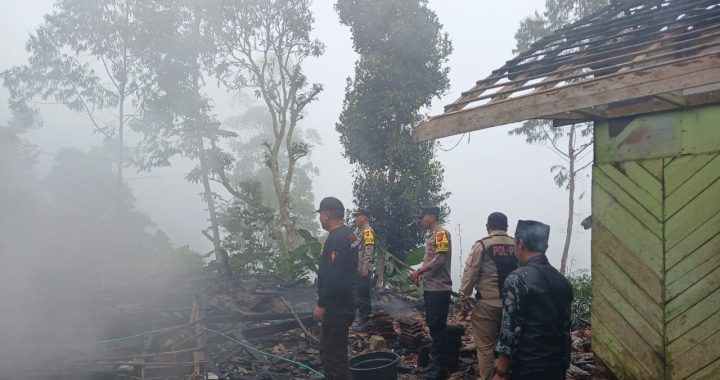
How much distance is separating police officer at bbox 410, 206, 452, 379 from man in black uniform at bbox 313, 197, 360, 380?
1.52 metres

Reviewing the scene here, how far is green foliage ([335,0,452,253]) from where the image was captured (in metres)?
14.8

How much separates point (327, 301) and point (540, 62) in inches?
150

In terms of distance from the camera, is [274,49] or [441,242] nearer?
[441,242]

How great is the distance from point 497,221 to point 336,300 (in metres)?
2.02

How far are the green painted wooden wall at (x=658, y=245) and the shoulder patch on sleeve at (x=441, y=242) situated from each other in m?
1.83

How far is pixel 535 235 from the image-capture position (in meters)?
3.59

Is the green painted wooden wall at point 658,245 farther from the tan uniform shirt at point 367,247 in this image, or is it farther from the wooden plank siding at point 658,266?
the tan uniform shirt at point 367,247

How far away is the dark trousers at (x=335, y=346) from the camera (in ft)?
16.8

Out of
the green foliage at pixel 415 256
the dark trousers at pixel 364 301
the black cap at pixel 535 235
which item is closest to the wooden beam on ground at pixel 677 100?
the black cap at pixel 535 235

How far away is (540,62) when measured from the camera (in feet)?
19.6

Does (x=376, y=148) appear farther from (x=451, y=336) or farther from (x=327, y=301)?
(x=327, y=301)

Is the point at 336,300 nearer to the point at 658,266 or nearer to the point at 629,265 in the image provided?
the point at 629,265

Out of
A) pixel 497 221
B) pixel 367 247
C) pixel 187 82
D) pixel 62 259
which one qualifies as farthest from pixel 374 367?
pixel 187 82

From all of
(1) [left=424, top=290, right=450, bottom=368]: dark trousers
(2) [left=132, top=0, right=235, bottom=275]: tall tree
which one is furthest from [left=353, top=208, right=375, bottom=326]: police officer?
(2) [left=132, top=0, right=235, bottom=275]: tall tree
